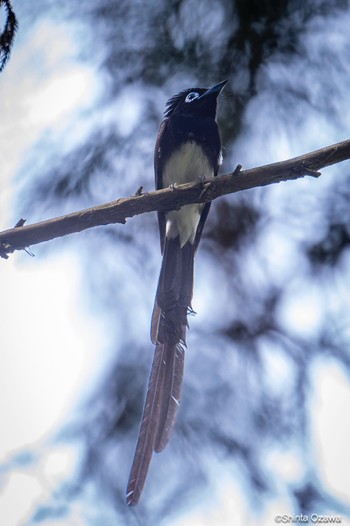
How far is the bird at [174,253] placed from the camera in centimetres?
220

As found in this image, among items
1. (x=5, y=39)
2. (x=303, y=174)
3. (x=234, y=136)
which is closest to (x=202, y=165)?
(x=234, y=136)

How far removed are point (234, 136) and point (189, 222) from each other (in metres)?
0.51

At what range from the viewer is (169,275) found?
2797 mm

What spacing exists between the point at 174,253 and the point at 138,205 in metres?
0.81

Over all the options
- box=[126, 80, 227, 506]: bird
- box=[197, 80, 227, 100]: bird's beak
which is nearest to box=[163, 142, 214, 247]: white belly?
box=[126, 80, 227, 506]: bird

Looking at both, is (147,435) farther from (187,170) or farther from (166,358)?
(187,170)

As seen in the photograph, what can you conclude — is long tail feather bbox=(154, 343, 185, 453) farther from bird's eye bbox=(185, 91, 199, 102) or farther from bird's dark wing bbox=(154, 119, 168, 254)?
bird's eye bbox=(185, 91, 199, 102)

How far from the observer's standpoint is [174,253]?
3.02 meters

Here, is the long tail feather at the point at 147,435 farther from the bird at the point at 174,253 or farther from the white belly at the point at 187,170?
the white belly at the point at 187,170

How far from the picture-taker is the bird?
7.21 ft

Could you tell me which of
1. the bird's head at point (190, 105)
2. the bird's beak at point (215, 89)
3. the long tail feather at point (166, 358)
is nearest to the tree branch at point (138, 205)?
the long tail feather at point (166, 358)

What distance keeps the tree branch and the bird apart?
137 millimetres

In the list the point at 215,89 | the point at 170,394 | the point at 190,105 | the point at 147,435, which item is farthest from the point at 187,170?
the point at 147,435

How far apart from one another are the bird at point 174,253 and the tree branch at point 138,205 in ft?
0.45
